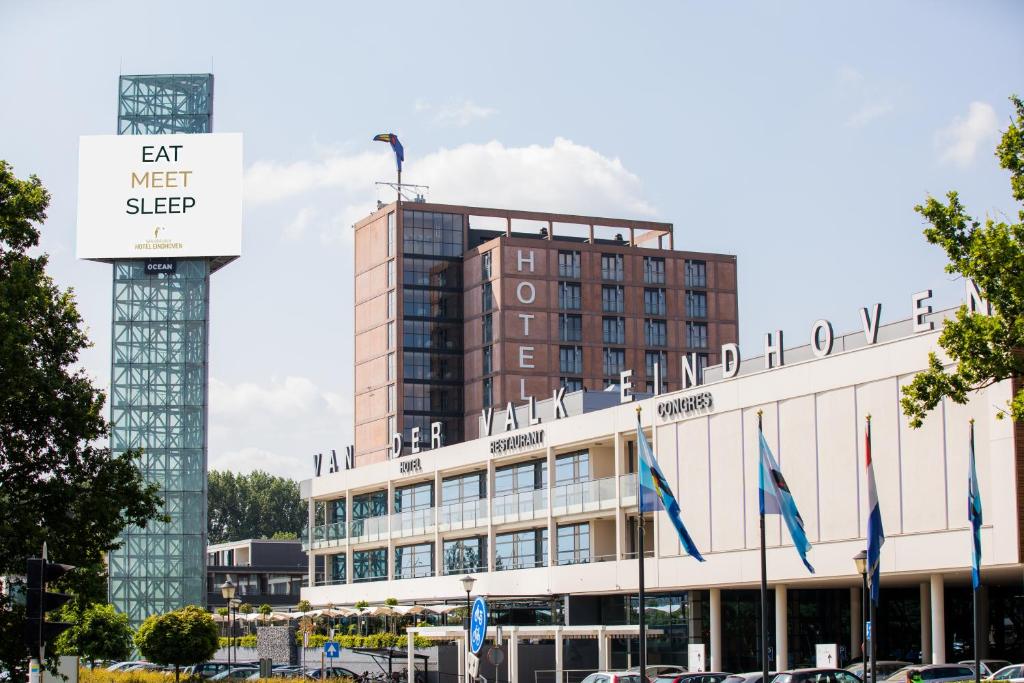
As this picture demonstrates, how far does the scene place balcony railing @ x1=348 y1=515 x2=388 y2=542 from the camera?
94375mm

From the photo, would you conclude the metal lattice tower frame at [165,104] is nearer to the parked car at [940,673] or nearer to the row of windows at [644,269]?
the row of windows at [644,269]

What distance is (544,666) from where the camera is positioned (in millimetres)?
67688

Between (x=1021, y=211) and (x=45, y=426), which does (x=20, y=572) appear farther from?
(x=1021, y=211)

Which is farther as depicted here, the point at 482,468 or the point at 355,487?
the point at 355,487

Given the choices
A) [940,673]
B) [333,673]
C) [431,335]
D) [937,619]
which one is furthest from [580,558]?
[431,335]

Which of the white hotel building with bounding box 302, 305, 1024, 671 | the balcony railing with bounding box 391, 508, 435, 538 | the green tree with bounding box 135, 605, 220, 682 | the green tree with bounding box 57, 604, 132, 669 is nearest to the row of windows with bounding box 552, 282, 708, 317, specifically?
the balcony railing with bounding box 391, 508, 435, 538

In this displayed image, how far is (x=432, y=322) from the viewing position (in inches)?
5138

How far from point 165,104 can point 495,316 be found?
1231 inches

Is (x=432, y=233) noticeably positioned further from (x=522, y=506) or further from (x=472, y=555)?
(x=522, y=506)

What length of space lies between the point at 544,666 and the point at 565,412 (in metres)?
15.5

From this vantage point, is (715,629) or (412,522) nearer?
(715,629)

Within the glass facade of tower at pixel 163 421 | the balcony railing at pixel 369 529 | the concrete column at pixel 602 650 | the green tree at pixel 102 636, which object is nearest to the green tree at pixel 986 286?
the concrete column at pixel 602 650

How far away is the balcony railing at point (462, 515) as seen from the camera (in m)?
84.3

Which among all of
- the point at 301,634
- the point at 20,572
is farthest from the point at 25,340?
the point at 301,634
